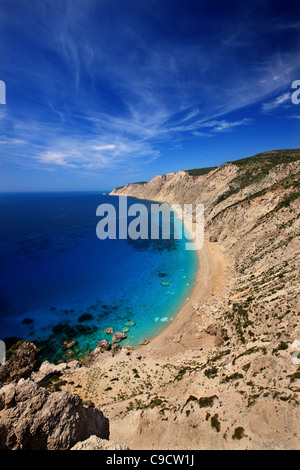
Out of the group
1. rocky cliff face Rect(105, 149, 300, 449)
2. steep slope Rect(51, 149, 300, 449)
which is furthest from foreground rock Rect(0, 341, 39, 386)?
rocky cliff face Rect(105, 149, 300, 449)

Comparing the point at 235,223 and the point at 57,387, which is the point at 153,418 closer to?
the point at 57,387

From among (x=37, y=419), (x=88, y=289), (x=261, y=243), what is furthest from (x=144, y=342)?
(x=261, y=243)

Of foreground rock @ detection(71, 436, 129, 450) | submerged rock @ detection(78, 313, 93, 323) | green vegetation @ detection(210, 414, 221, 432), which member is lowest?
submerged rock @ detection(78, 313, 93, 323)

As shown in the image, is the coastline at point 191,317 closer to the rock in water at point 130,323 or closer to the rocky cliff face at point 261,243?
the rocky cliff face at point 261,243

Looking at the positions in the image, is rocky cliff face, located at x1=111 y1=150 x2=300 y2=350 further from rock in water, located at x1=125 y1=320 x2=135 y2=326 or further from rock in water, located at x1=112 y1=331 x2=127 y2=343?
rock in water, located at x1=112 y1=331 x2=127 y2=343

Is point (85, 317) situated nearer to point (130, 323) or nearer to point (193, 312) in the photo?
point (130, 323)
